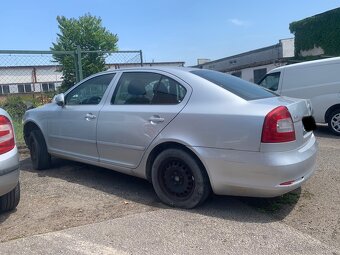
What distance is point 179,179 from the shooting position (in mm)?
4059

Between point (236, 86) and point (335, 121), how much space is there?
5.91 metres

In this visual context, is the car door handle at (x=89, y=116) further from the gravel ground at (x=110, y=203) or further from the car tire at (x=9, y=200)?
the car tire at (x=9, y=200)

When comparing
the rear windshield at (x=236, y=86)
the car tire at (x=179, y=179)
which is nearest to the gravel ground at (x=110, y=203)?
the car tire at (x=179, y=179)

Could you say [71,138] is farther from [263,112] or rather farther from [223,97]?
[263,112]

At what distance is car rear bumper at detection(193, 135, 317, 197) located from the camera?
3.52m

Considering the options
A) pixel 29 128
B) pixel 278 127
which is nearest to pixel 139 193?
pixel 278 127

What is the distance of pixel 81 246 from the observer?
3.24 m

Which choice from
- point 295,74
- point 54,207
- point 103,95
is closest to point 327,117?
point 295,74

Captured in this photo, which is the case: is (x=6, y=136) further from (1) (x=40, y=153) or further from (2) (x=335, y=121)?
(2) (x=335, y=121)

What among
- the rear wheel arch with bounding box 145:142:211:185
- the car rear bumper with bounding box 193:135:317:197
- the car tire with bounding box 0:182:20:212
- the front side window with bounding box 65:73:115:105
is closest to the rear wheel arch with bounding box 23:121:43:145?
the front side window with bounding box 65:73:115:105

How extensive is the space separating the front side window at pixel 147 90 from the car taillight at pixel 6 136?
1386 mm

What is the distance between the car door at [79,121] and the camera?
16.3 ft

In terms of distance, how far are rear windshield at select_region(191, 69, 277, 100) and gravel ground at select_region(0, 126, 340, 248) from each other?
1.18 metres

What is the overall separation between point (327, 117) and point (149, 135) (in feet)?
21.5
